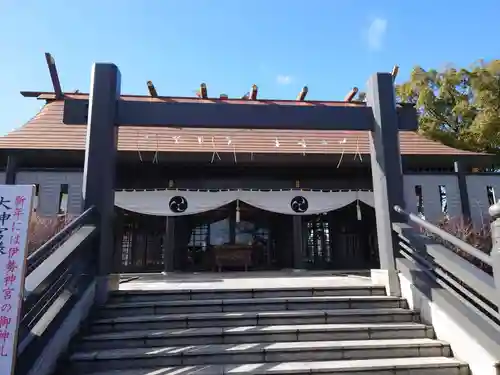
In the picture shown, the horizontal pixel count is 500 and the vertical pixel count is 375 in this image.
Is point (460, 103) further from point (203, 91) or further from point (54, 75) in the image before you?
point (54, 75)

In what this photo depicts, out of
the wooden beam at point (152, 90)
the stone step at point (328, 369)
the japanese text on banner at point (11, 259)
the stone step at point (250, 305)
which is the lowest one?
the stone step at point (328, 369)

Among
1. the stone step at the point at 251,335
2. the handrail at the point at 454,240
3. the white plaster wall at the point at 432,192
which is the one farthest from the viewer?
the white plaster wall at the point at 432,192

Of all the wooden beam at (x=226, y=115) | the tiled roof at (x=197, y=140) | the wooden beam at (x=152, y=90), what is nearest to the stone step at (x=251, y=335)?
the wooden beam at (x=226, y=115)

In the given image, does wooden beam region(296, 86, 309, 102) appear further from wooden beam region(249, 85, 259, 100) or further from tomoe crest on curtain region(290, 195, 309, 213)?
tomoe crest on curtain region(290, 195, 309, 213)

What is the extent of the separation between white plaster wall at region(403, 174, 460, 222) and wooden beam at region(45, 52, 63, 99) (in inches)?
442

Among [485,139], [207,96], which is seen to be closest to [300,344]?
[207,96]

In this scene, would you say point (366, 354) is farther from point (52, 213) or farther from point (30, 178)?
point (30, 178)

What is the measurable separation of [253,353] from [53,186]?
7333 millimetres

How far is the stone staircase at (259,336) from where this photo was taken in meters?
3.21

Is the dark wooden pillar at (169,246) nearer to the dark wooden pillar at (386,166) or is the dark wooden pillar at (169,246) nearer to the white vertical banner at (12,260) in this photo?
the dark wooden pillar at (386,166)

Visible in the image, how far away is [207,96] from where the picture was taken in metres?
12.3

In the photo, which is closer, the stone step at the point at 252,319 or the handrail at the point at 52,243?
the handrail at the point at 52,243

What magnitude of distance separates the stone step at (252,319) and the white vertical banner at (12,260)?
1.35 m

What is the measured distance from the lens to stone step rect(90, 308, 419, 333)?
3816 mm
